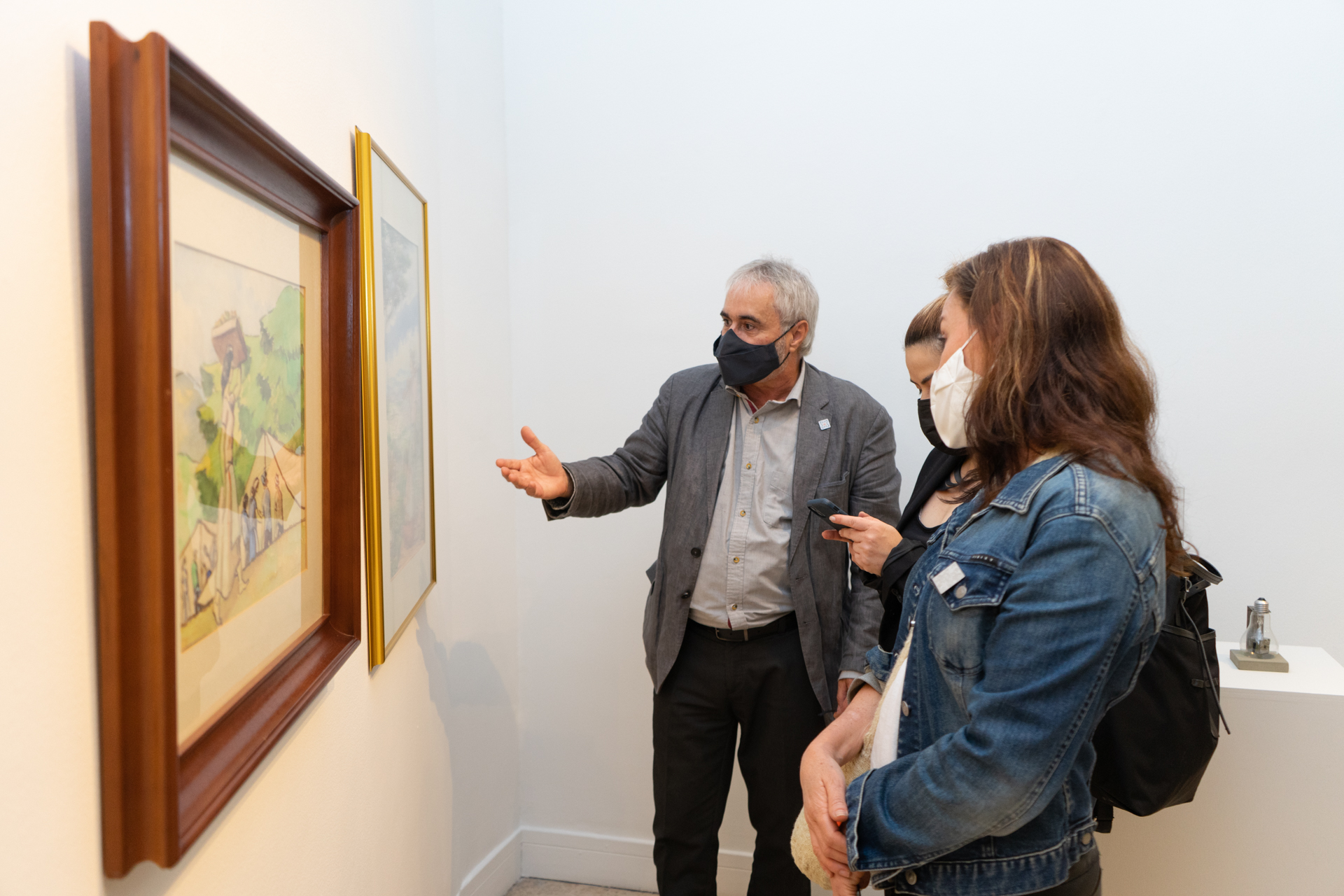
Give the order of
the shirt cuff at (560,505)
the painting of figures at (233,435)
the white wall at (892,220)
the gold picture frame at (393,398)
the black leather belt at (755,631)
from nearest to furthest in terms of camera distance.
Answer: the painting of figures at (233,435) < the gold picture frame at (393,398) < the shirt cuff at (560,505) < the black leather belt at (755,631) < the white wall at (892,220)

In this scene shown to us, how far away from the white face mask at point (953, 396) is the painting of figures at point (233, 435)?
896 millimetres

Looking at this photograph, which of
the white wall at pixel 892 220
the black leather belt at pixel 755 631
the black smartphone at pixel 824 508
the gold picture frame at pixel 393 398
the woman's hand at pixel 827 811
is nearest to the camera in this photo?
the woman's hand at pixel 827 811

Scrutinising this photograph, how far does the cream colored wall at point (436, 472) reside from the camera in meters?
0.61

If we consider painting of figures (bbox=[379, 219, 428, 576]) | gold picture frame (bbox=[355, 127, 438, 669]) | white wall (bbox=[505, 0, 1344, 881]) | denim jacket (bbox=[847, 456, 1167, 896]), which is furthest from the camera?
white wall (bbox=[505, 0, 1344, 881])

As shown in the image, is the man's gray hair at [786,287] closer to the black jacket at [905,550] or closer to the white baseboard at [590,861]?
the black jacket at [905,550]

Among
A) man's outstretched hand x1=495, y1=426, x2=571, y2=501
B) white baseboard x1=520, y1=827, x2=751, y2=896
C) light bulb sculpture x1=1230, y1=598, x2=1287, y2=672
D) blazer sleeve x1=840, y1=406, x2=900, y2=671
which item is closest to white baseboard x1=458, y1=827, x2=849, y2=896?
white baseboard x1=520, y1=827, x2=751, y2=896

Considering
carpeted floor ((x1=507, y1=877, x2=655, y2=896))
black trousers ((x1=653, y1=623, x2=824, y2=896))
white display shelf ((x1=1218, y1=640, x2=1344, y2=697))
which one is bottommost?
carpeted floor ((x1=507, y1=877, x2=655, y2=896))

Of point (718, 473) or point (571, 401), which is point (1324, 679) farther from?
point (571, 401)

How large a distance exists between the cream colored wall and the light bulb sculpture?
6.60 feet

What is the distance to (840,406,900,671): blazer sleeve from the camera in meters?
1.99

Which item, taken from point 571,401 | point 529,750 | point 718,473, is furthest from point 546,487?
point 529,750

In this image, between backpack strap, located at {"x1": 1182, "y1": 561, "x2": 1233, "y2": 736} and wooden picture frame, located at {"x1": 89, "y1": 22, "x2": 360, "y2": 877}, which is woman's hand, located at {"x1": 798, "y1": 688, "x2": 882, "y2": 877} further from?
wooden picture frame, located at {"x1": 89, "y1": 22, "x2": 360, "y2": 877}

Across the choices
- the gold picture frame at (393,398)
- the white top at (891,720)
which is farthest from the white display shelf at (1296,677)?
the gold picture frame at (393,398)

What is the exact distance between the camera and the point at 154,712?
2.27ft
